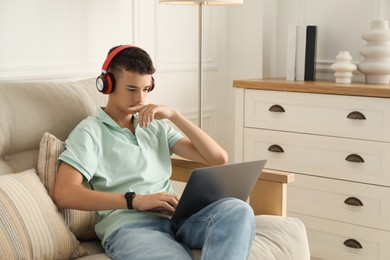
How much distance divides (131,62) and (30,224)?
0.64 metres

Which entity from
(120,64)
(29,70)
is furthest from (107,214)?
(29,70)

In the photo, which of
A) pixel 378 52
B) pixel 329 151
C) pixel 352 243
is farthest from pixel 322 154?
pixel 378 52

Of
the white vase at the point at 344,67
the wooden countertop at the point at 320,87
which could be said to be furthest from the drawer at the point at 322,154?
the white vase at the point at 344,67

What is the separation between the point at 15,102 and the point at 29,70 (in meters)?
0.50

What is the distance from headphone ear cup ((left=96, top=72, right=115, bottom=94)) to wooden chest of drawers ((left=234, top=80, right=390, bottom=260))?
3.65ft

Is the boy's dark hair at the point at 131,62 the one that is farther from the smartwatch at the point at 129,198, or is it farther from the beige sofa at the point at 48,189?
the smartwatch at the point at 129,198

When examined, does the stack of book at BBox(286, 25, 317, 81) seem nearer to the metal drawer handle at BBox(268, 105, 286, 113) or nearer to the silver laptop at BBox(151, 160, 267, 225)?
the metal drawer handle at BBox(268, 105, 286, 113)

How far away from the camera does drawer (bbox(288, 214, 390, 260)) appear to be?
2988 mm

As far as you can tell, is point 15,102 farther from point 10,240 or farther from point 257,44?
point 257,44

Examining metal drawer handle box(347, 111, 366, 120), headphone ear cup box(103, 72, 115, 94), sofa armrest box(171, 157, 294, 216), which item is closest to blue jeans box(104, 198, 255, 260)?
sofa armrest box(171, 157, 294, 216)

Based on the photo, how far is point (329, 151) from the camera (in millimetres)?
3082

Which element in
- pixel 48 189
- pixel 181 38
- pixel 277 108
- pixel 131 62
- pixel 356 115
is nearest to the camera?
pixel 48 189

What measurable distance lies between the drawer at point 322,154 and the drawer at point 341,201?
0.11 feet

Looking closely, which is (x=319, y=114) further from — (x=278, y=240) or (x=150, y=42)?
(x=278, y=240)
